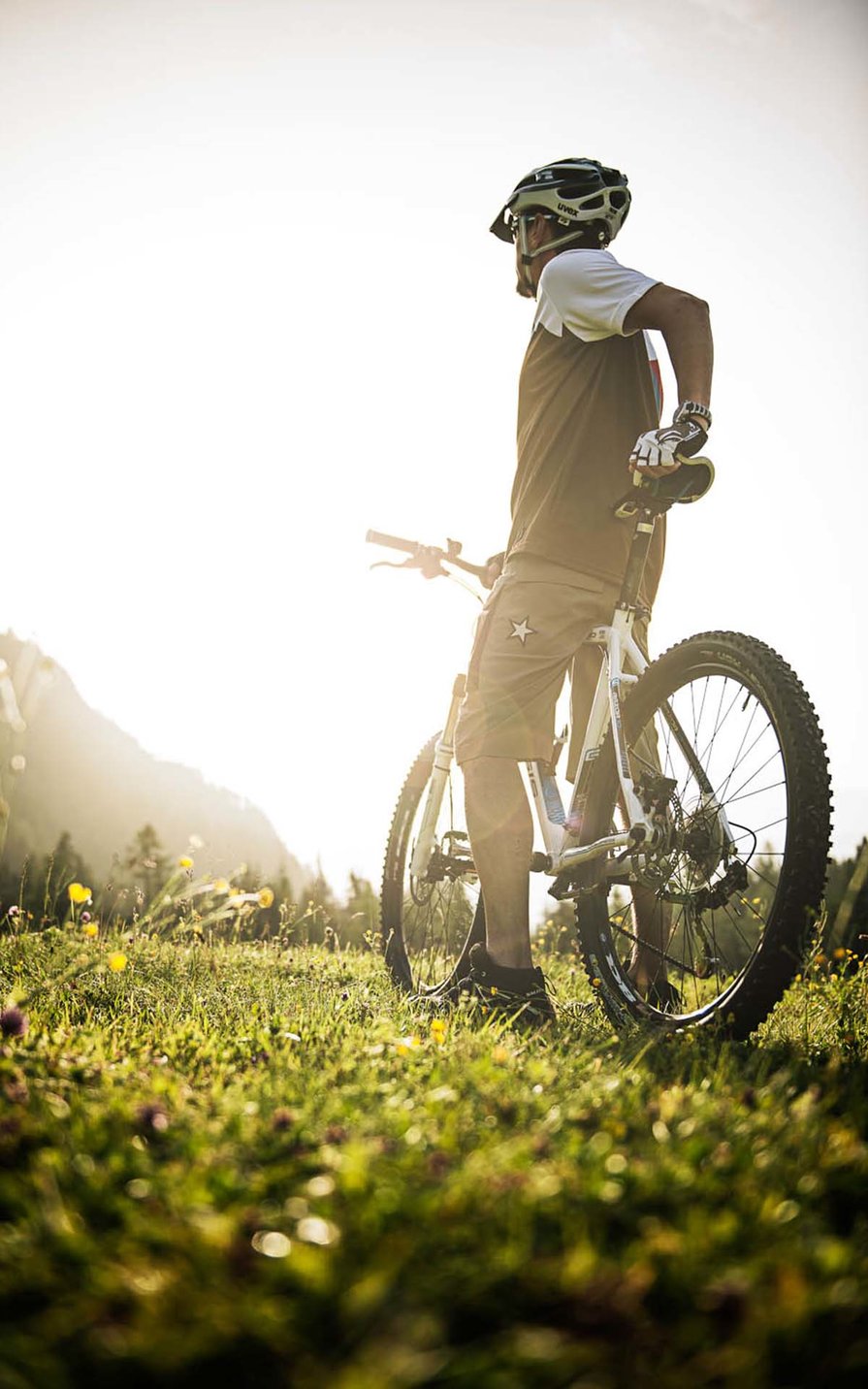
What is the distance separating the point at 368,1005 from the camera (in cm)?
363

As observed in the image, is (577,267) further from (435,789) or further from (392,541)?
(435,789)

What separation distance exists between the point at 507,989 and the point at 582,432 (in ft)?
7.04

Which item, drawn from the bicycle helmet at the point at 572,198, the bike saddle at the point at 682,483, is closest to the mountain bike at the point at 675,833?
the bike saddle at the point at 682,483

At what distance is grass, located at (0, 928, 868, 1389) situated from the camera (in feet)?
3.27

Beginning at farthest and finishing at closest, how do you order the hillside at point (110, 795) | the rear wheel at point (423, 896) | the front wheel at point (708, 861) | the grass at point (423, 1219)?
the hillside at point (110, 795) < the rear wheel at point (423, 896) < the front wheel at point (708, 861) < the grass at point (423, 1219)

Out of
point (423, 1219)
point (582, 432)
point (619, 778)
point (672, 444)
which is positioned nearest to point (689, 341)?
point (672, 444)

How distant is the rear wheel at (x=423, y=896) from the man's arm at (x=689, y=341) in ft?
7.36

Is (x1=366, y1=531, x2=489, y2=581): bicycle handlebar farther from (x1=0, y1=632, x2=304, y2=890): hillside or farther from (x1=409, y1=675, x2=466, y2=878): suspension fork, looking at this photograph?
(x1=0, y1=632, x2=304, y2=890): hillside

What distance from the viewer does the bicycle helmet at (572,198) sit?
12.0ft

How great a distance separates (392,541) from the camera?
193 inches

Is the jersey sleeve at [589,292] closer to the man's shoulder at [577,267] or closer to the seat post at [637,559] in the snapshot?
the man's shoulder at [577,267]

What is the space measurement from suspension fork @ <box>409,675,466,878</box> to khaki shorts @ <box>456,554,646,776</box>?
3.24ft

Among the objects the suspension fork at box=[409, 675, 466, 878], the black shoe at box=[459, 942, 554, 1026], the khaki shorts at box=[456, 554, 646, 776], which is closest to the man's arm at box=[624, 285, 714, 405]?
the khaki shorts at box=[456, 554, 646, 776]

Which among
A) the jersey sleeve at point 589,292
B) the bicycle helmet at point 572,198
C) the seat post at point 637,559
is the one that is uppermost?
the bicycle helmet at point 572,198
